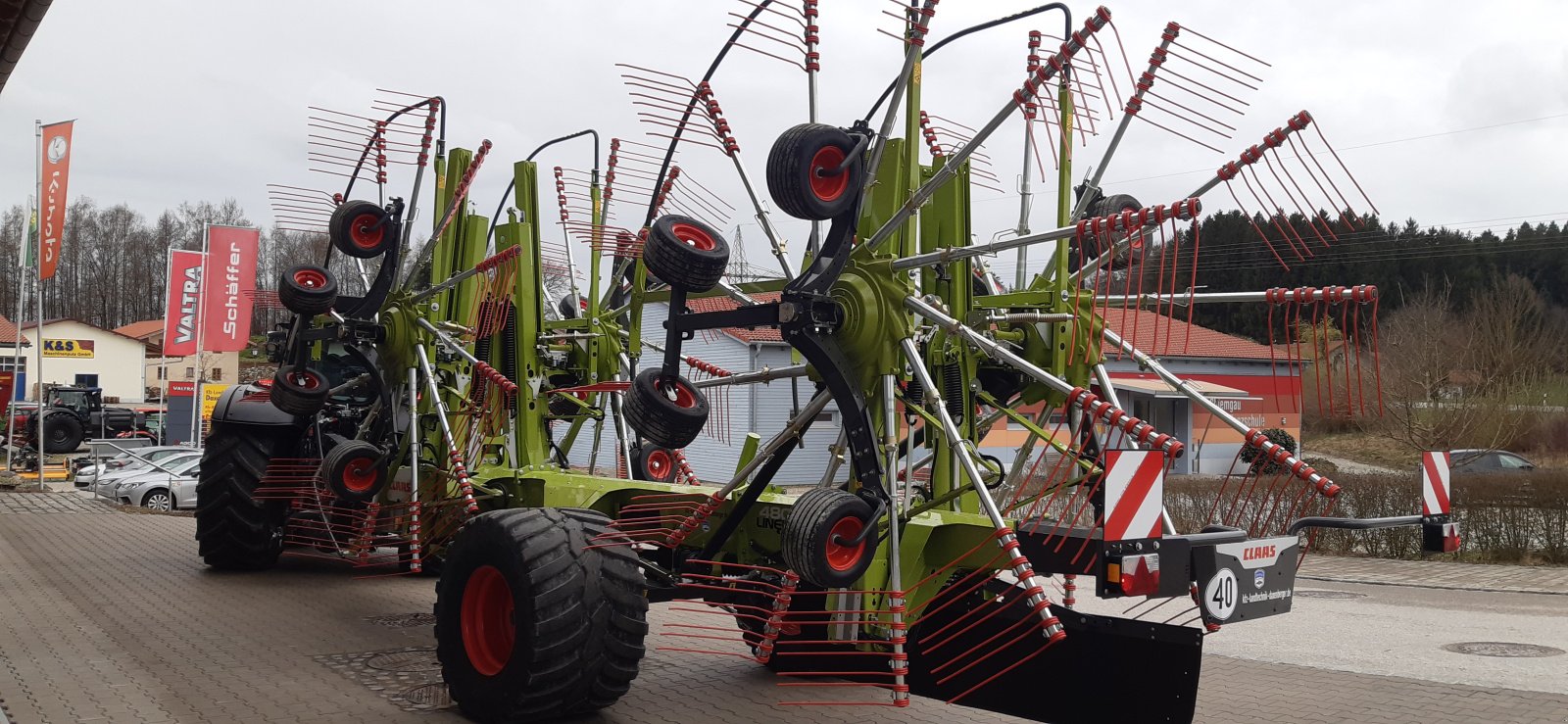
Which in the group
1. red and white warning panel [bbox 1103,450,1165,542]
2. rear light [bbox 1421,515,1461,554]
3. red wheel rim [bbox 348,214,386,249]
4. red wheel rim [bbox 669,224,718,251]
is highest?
red wheel rim [bbox 348,214,386,249]

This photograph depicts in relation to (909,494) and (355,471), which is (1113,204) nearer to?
(909,494)

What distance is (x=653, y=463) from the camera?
10.2 m

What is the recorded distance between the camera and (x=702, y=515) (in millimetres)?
6207

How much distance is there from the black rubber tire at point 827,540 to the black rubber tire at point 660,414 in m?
0.80

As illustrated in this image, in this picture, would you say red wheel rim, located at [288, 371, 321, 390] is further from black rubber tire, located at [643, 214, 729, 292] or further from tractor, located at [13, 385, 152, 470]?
tractor, located at [13, 385, 152, 470]

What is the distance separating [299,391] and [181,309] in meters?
17.9

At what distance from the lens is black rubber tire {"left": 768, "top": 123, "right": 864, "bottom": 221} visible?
5.32 metres

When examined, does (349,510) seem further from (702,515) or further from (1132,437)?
Answer: (1132,437)

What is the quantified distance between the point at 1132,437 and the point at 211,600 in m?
8.14

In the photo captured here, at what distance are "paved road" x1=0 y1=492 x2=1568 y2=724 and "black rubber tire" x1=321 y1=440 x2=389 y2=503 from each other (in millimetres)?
955

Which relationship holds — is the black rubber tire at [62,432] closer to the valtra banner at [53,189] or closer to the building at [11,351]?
the valtra banner at [53,189]

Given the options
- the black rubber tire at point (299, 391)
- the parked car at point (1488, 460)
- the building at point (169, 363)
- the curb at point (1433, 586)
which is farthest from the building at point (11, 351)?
the curb at point (1433, 586)

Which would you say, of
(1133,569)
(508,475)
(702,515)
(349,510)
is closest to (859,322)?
(702,515)

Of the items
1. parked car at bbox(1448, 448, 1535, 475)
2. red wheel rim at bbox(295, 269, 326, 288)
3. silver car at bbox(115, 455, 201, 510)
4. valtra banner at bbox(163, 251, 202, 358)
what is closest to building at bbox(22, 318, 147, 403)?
valtra banner at bbox(163, 251, 202, 358)
